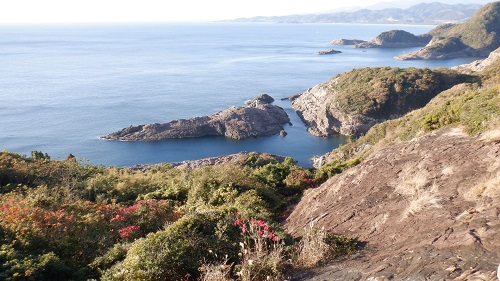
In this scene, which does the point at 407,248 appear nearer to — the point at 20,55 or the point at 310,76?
the point at 310,76

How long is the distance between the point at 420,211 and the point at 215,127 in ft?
215

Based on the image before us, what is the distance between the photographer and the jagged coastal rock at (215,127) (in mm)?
71500

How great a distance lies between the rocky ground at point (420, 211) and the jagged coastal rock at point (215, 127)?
57240 mm

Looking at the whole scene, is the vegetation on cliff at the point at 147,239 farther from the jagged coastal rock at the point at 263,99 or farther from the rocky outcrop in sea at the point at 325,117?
the jagged coastal rock at the point at 263,99

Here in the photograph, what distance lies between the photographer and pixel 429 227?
856cm

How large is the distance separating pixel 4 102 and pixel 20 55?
95.2 meters

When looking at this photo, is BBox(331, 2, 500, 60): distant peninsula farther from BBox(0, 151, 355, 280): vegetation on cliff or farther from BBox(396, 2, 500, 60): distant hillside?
BBox(0, 151, 355, 280): vegetation on cliff

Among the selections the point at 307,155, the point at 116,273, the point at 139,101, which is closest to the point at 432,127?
the point at 116,273

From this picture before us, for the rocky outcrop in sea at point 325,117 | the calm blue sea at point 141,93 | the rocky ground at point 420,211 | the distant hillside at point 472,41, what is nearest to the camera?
the rocky ground at point 420,211

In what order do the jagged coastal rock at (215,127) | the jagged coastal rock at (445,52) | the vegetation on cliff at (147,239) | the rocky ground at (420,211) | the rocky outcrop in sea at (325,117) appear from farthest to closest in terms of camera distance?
the jagged coastal rock at (445,52)
the jagged coastal rock at (215,127)
the rocky outcrop in sea at (325,117)
the vegetation on cliff at (147,239)
the rocky ground at (420,211)

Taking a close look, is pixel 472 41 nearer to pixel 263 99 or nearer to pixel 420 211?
pixel 263 99

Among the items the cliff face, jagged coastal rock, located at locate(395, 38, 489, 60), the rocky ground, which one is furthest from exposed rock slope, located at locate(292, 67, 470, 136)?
jagged coastal rock, located at locate(395, 38, 489, 60)

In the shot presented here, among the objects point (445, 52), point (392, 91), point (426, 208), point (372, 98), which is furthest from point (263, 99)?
point (445, 52)

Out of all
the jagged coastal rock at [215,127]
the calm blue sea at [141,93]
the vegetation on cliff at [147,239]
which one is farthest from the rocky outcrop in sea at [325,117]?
the vegetation on cliff at [147,239]
